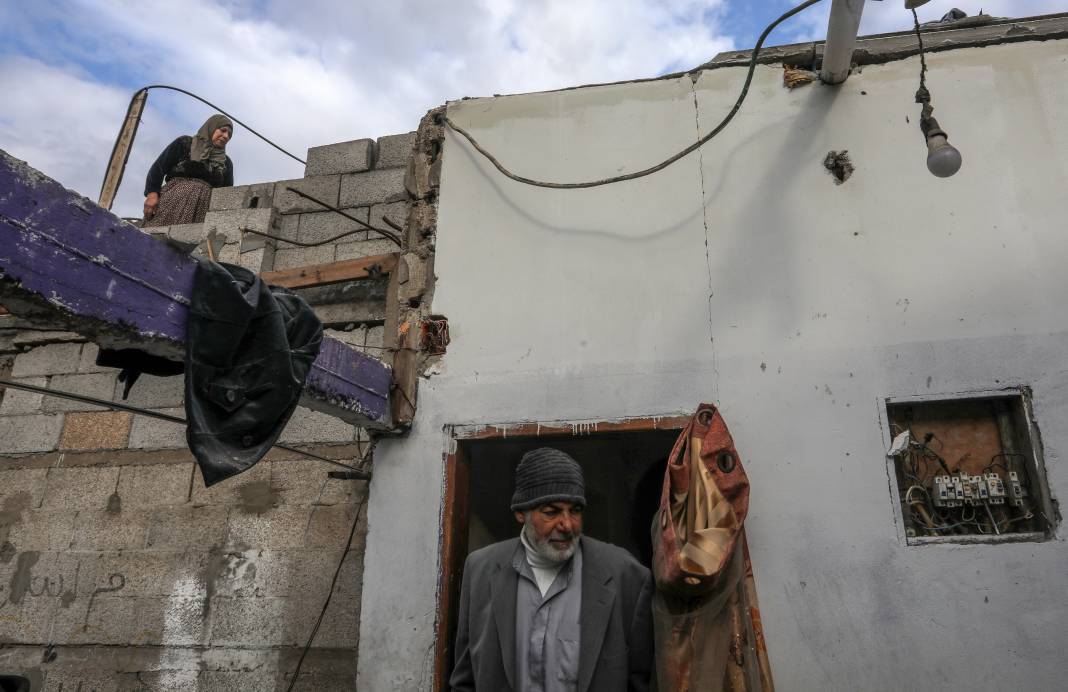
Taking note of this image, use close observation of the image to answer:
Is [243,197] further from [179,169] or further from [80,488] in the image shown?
[80,488]

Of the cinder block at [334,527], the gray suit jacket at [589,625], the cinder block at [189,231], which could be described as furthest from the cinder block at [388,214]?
the gray suit jacket at [589,625]

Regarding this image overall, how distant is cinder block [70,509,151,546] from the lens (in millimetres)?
4953

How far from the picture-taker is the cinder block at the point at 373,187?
5.61 metres

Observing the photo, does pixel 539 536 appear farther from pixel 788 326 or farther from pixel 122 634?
pixel 122 634

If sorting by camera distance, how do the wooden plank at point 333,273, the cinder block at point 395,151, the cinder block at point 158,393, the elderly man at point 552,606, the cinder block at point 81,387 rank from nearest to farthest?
the elderly man at point 552,606
the wooden plank at point 333,273
the cinder block at point 158,393
the cinder block at point 81,387
the cinder block at point 395,151

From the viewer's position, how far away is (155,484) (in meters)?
5.05

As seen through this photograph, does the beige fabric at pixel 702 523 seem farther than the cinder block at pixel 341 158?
No

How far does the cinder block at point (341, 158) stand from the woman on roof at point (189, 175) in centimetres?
110

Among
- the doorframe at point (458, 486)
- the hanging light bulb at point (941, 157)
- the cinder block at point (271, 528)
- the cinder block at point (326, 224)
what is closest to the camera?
the hanging light bulb at point (941, 157)

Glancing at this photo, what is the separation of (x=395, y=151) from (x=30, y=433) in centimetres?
363

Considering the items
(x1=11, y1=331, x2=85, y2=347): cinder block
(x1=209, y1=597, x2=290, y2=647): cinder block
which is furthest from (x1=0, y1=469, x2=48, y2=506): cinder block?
(x1=209, y1=597, x2=290, y2=647): cinder block

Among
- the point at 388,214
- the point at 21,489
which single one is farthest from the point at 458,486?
the point at 21,489

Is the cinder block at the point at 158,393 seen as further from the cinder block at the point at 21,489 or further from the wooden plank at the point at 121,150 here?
the wooden plank at the point at 121,150

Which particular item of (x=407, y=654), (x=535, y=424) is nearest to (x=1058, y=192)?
(x=535, y=424)
